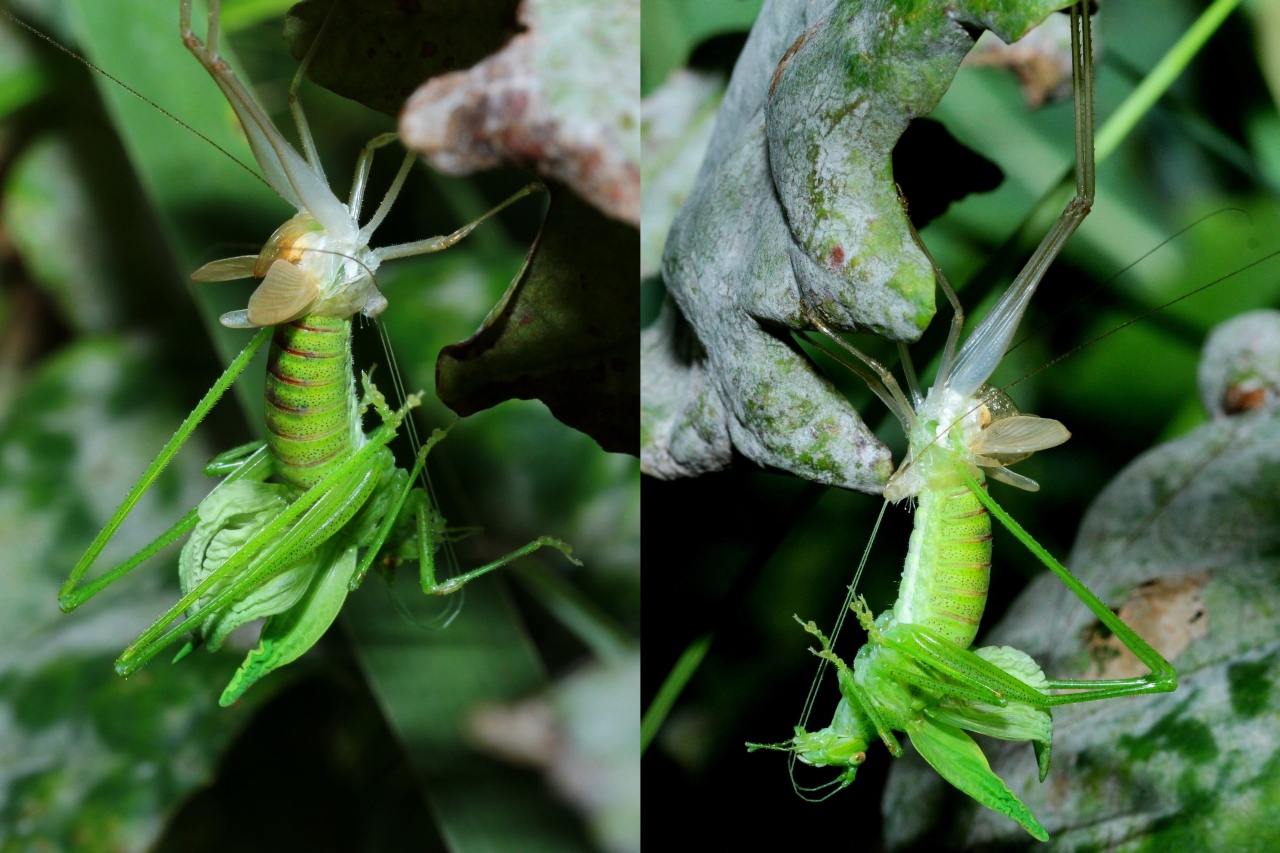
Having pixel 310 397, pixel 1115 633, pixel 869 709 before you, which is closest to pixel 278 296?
pixel 310 397

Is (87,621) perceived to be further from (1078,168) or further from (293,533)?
(1078,168)

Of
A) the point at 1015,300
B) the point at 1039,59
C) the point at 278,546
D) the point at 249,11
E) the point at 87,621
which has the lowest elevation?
the point at 87,621

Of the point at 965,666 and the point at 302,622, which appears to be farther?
the point at 302,622

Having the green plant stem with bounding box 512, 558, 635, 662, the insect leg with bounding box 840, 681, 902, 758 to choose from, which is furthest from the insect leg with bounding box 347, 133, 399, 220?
the insect leg with bounding box 840, 681, 902, 758

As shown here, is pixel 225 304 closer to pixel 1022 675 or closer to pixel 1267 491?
pixel 1022 675

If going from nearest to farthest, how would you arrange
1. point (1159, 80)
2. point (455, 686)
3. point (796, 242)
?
point (796, 242), point (1159, 80), point (455, 686)

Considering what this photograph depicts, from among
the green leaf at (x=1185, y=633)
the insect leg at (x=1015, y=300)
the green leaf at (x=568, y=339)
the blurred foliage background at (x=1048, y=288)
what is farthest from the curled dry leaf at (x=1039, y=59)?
the green leaf at (x=568, y=339)
